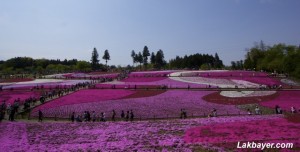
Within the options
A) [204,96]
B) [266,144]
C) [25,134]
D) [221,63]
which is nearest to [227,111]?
[204,96]

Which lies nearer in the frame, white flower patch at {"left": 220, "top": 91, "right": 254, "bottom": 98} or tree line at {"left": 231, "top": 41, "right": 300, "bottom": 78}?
white flower patch at {"left": 220, "top": 91, "right": 254, "bottom": 98}

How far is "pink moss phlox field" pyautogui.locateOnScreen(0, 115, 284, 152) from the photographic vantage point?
2119 centimetres

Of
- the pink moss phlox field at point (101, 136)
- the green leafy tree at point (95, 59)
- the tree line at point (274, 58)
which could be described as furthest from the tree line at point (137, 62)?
the pink moss phlox field at point (101, 136)

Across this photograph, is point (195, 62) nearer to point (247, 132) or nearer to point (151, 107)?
point (151, 107)

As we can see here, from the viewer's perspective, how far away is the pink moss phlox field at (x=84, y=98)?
4245 centimetres

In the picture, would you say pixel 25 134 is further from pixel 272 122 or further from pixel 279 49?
pixel 279 49

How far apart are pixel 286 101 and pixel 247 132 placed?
2471cm

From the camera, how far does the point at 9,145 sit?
2197 centimetres

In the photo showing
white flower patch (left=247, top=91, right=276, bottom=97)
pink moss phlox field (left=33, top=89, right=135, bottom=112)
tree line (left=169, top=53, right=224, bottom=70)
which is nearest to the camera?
pink moss phlox field (left=33, top=89, right=135, bottom=112)

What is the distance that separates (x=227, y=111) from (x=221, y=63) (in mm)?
164278

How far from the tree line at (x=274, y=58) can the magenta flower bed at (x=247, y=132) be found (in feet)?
166

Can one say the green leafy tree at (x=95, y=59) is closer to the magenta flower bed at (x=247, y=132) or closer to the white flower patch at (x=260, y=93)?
the white flower patch at (x=260, y=93)

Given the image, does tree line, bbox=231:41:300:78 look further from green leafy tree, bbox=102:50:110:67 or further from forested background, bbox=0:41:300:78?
green leafy tree, bbox=102:50:110:67

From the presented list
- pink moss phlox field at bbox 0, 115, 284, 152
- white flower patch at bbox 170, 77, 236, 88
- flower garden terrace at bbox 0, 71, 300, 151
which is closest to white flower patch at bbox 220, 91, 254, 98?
flower garden terrace at bbox 0, 71, 300, 151
